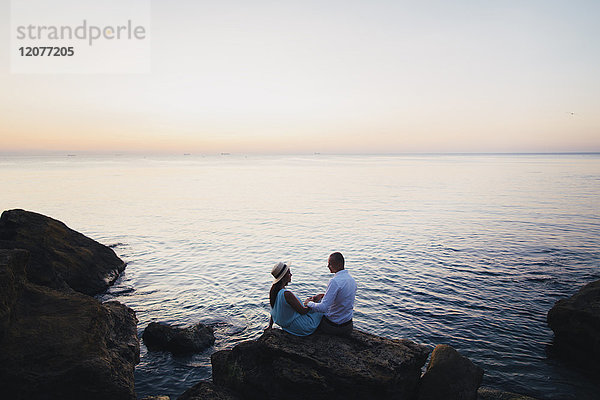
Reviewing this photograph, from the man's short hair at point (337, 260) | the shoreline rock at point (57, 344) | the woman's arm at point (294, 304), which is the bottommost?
the shoreline rock at point (57, 344)

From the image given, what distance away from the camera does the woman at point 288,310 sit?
9.25m

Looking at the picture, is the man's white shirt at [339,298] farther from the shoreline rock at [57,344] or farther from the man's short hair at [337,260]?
the shoreline rock at [57,344]

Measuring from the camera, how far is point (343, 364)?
28.6 feet

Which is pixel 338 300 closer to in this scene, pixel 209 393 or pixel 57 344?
pixel 209 393

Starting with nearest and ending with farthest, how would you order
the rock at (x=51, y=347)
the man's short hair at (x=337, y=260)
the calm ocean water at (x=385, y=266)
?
1. the rock at (x=51, y=347)
2. the man's short hair at (x=337, y=260)
3. the calm ocean water at (x=385, y=266)

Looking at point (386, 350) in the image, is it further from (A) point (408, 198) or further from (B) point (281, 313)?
(A) point (408, 198)

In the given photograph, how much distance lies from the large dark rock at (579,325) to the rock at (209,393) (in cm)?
1125

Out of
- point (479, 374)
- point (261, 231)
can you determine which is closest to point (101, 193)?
point (261, 231)

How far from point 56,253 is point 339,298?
14595 mm

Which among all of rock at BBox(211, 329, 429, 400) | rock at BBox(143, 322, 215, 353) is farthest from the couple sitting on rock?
rock at BBox(143, 322, 215, 353)

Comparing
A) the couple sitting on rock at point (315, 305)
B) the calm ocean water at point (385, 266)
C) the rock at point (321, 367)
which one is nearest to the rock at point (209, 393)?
the rock at point (321, 367)

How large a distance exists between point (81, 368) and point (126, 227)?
30.0 m

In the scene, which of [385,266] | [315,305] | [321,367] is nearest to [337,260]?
[315,305]

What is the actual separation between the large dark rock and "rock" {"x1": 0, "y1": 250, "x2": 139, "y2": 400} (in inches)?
A: 542
